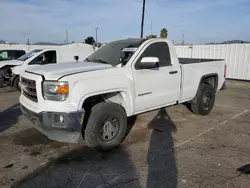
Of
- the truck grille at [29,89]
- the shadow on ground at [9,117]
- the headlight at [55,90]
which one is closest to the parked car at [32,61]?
the shadow on ground at [9,117]

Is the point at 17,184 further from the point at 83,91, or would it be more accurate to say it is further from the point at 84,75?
the point at 84,75

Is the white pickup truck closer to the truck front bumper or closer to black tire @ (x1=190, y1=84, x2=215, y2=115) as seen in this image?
the truck front bumper

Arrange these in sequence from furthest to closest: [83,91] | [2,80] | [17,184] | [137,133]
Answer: [2,80] → [137,133] → [83,91] → [17,184]

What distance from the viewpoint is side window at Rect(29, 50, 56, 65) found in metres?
10.6

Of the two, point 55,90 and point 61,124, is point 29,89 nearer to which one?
point 55,90

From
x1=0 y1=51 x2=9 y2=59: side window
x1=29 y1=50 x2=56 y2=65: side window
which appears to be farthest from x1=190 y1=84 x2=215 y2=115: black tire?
x1=0 y1=51 x2=9 y2=59: side window

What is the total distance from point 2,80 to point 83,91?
9.45 metres

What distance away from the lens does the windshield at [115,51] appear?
4.78 m

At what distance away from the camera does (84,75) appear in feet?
12.5

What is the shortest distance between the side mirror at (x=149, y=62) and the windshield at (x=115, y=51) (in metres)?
0.29

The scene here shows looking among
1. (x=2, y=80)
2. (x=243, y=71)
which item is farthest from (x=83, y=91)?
(x=243, y=71)

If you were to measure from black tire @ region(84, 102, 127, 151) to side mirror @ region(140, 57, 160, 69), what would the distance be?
37.2 inches

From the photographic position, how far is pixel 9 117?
21.1 ft

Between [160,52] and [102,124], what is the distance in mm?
2160
